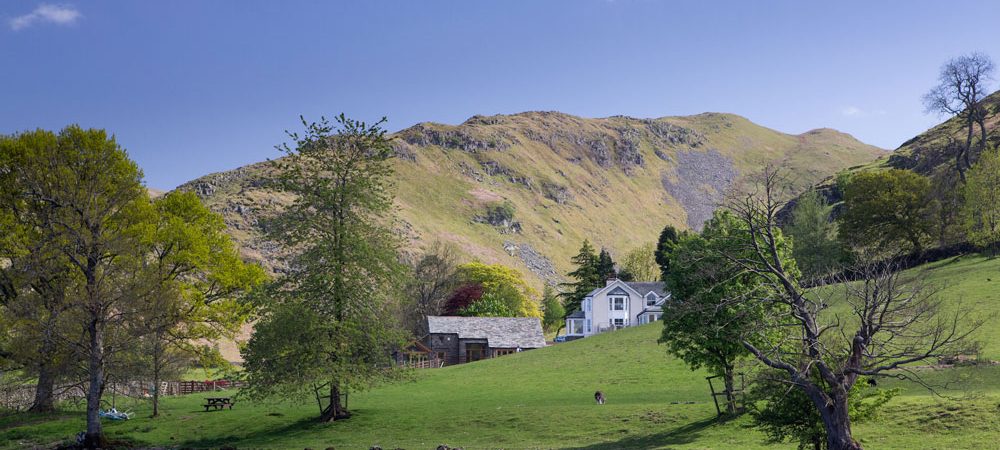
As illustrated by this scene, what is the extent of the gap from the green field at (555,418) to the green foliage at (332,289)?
3.00 metres

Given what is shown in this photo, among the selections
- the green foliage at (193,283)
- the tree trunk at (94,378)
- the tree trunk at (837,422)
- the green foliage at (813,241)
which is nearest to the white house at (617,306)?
the green foliage at (813,241)

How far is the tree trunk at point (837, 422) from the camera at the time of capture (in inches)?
858

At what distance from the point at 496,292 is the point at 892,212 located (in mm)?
59851

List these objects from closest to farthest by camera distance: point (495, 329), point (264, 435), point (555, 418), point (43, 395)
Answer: point (555, 418), point (264, 435), point (43, 395), point (495, 329)

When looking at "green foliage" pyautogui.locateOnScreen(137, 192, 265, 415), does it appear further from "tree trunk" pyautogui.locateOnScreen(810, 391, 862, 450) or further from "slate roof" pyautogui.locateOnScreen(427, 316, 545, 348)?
"slate roof" pyautogui.locateOnScreen(427, 316, 545, 348)

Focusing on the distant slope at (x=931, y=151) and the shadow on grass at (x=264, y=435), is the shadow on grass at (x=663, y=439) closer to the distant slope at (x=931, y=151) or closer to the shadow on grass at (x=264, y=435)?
the shadow on grass at (x=264, y=435)

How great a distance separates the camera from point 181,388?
6356cm

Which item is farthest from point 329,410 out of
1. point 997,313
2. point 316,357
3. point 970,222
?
point 970,222

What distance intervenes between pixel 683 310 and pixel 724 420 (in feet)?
20.9

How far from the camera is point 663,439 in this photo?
30.8 meters

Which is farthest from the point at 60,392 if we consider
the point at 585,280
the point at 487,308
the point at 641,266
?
the point at 641,266

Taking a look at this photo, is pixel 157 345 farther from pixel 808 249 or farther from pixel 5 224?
pixel 808 249

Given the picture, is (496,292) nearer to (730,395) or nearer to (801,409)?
(730,395)

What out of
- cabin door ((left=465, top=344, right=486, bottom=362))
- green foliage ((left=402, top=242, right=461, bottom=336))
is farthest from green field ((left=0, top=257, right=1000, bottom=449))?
green foliage ((left=402, top=242, right=461, bottom=336))
